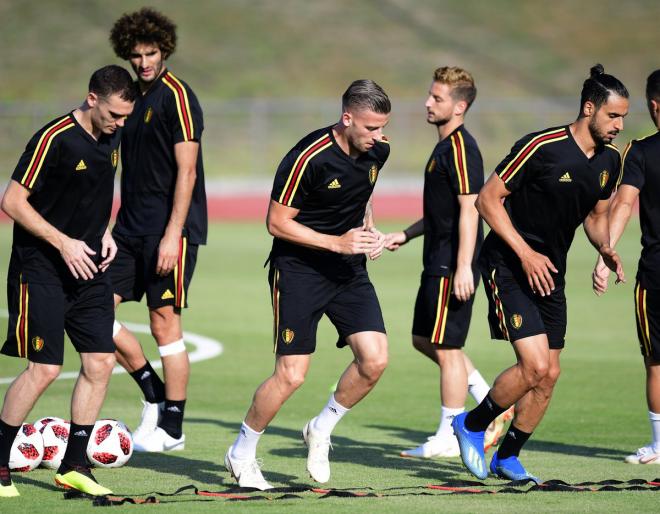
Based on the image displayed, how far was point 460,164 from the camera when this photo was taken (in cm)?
861

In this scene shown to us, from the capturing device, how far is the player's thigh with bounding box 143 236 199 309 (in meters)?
8.80

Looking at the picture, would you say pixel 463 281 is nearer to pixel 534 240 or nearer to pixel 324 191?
pixel 534 240

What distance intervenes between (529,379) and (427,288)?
66.0 inches

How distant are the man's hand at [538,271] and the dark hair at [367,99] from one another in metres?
1.22

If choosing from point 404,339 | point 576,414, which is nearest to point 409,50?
point 404,339

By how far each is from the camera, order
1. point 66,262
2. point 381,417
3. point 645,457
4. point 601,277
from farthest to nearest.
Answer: point 381,417 < point 645,457 < point 601,277 < point 66,262

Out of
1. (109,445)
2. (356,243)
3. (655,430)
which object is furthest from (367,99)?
(655,430)

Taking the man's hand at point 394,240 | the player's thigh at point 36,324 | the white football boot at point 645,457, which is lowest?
the white football boot at point 645,457

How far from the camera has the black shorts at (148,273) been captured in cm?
880

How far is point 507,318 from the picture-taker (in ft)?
24.3

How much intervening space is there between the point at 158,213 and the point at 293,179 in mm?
2013

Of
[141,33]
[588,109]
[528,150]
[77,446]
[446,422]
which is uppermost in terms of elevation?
[141,33]

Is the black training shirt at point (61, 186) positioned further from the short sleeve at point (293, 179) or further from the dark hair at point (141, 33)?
the dark hair at point (141, 33)

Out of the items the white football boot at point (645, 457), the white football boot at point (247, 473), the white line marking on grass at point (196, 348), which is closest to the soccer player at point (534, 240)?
the white football boot at point (645, 457)
